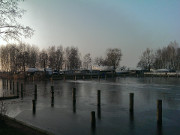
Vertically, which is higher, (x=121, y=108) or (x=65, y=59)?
(x=65, y=59)

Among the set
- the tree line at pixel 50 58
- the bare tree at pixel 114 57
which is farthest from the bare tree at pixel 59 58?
the bare tree at pixel 114 57

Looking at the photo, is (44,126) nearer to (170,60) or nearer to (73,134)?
(73,134)

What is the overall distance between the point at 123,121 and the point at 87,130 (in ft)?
7.83

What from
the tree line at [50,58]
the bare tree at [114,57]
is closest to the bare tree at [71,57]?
the tree line at [50,58]

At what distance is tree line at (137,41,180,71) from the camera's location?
96375 millimetres

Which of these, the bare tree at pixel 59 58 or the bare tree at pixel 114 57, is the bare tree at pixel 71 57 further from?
the bare tree at pixel 114 57

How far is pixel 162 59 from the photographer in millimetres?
100188

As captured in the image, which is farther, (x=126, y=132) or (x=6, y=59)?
(x=6, y=59)

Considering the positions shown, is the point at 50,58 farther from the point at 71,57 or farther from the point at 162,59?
the point at 162,59

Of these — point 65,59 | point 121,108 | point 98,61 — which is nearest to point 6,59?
point 65,59

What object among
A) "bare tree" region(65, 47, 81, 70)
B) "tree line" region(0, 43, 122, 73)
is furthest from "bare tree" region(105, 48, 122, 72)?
"bare tree" region(65, 47, 81, 70)

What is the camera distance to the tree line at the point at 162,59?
316 ft

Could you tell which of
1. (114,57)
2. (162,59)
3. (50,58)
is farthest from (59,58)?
(162,59)

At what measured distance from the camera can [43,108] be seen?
48.8 ft
